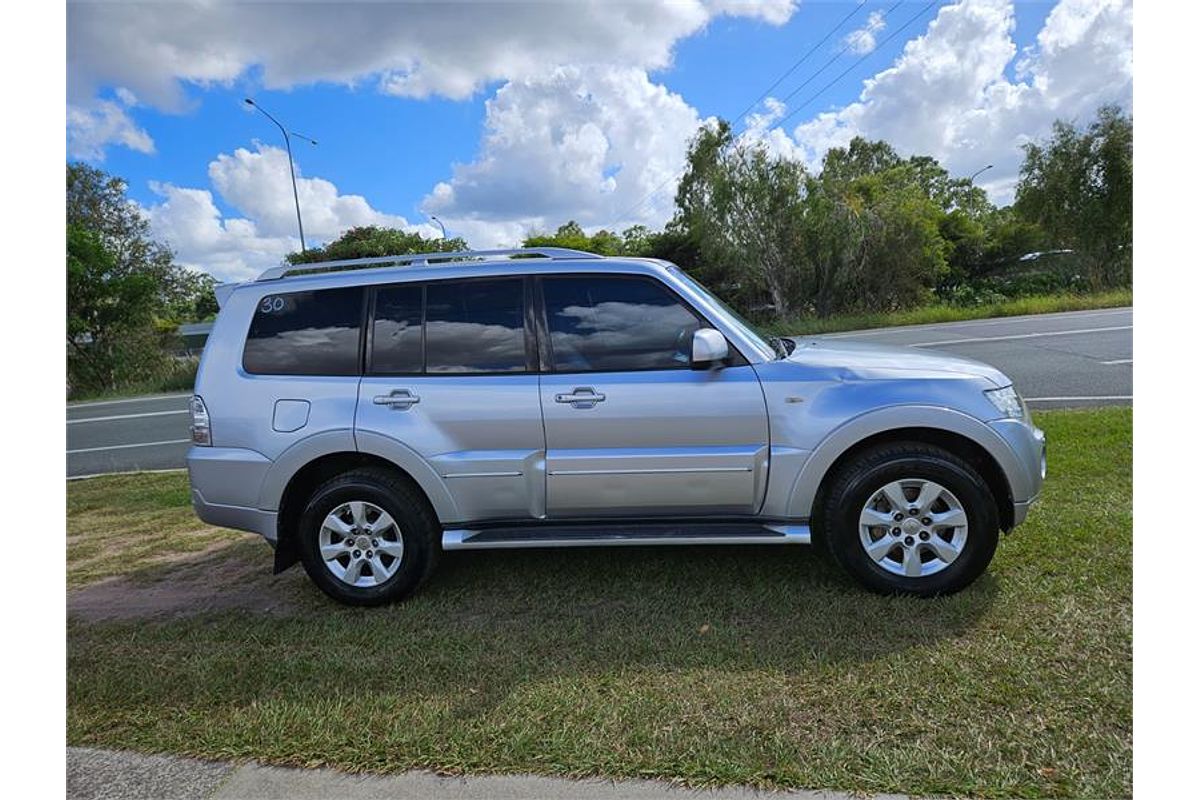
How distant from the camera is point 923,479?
3605 mm

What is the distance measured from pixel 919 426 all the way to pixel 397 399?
2.75 metres

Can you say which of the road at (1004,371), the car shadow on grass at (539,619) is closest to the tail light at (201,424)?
the car shadow on grass at (539,619)

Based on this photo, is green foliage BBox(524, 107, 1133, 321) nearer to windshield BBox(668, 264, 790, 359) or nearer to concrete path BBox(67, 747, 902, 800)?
windshield BBox(668, 264, 790, 359)

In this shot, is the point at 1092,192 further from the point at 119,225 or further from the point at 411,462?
the point at 119,225

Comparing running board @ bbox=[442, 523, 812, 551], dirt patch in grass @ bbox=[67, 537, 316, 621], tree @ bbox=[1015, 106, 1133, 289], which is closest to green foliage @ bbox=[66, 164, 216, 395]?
dirt patch in grass @ bbox=[67, 537, 316, 621]

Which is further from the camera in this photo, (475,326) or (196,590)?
(196,590)

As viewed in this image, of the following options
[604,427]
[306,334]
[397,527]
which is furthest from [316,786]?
[306,334]

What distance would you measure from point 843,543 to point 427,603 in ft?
7.41

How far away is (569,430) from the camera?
149 inches

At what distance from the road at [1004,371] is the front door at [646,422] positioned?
568 centimetres

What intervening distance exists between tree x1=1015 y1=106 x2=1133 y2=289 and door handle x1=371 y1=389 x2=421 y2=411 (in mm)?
25182

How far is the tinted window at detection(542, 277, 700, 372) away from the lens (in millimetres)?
3846

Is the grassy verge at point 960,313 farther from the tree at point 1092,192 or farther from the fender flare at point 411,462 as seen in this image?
the fender flare at point 411,462

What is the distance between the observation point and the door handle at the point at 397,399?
3.88 meters
